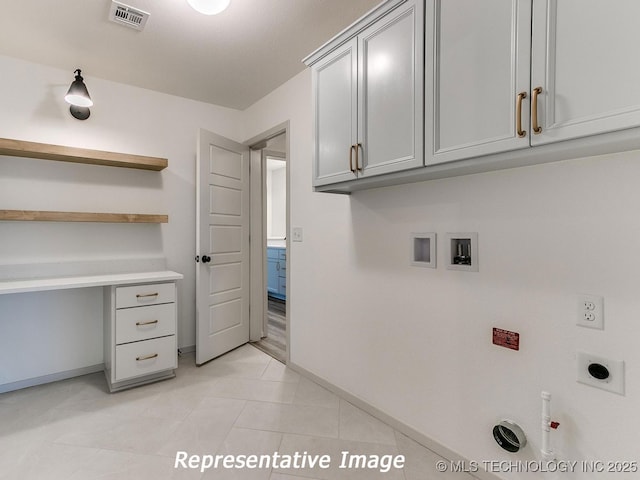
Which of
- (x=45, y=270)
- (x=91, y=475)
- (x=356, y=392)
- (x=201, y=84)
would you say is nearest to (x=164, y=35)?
(x=201, y=84)

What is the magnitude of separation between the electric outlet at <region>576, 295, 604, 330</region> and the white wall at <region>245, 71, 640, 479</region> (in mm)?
23

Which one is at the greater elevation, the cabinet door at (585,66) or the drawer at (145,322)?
the cabinet door at (585,66)

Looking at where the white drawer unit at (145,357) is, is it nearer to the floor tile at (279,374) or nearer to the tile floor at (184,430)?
the tile floor at (184,430)

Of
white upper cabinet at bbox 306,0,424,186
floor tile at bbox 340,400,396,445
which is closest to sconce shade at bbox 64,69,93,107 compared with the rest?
white upper cabinet at bbox 306,0,424,186

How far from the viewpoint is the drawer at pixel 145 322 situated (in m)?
2.42

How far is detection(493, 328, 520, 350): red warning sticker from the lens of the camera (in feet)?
4.68

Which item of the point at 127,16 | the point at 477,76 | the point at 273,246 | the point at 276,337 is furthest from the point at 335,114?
the point at 273,246

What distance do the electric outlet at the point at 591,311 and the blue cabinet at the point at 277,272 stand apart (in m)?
4.43

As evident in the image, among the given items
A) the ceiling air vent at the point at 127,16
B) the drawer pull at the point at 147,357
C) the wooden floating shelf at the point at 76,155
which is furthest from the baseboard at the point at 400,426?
the ceiling air vent at the point at 127,16

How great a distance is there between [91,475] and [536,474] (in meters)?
2.09

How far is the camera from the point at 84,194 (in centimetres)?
275

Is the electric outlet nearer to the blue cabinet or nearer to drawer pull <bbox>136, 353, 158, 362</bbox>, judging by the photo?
drawer pull <bbox>136, 353, 158, 362</bbox>

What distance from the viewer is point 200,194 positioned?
2893mm

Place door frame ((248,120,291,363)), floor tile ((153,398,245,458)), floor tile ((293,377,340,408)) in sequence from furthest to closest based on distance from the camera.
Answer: door frame ((248,120,291,363)), floor tile ((293,377,340,408)), floor tile ((153,398,245,458))
